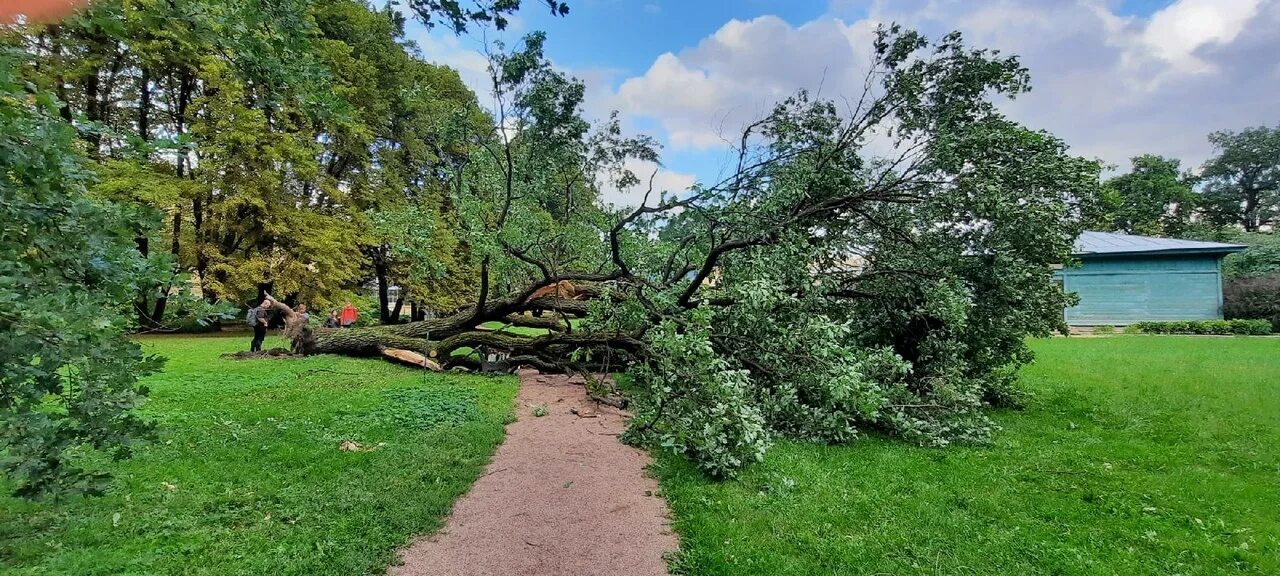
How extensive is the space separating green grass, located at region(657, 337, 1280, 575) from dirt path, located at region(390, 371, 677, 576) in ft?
0.77

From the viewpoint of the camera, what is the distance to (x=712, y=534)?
3.33 metres

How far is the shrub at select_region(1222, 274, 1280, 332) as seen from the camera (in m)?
18.5

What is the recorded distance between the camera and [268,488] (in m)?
3.80

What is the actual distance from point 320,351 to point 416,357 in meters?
2.61

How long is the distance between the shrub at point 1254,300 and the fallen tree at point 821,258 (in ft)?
61.3

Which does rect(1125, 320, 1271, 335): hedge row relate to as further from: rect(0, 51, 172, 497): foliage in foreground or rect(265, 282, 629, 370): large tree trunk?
rect(0, 51, 172, 497): foliage in foreground

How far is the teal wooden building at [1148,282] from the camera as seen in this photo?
19141 mm

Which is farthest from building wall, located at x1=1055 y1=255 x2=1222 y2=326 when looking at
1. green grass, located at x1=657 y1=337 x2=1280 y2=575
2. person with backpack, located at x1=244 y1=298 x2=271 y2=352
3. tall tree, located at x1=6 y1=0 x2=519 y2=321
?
person with backpack, located at x1=244 y1=298 x2=271 y2=352

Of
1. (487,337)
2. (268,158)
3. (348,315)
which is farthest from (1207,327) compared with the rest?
→ (268,158)

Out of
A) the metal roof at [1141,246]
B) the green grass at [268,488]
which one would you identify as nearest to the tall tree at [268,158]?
the green grass at [268,488]

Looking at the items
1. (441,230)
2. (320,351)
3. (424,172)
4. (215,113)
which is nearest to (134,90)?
(215,113)

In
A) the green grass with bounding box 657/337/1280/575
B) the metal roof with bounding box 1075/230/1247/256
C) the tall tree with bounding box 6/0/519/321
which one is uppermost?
the tall tree with bounding box 6/0/519/321

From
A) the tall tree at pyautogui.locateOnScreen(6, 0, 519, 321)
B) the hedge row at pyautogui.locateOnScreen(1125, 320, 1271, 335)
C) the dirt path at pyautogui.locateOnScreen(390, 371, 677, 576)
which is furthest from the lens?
the hedge row at pyautogui.locateOnScreen(1125, 320, 1271, 335)

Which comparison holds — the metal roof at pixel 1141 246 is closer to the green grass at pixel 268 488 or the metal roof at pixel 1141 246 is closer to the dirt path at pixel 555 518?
the dirt path at pixel 555 518
